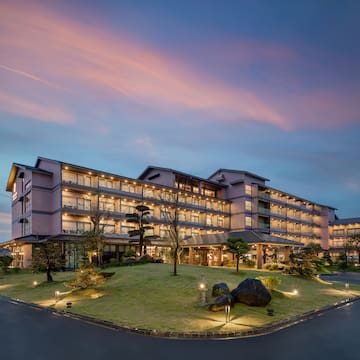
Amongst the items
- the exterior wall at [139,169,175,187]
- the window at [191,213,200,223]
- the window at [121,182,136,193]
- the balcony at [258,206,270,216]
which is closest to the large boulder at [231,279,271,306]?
the window at [121,182,136,193]

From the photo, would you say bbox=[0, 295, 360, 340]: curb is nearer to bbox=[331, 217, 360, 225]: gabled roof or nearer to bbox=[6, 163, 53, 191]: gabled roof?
bbox=[6, 163, 53, 191]: gabled roof

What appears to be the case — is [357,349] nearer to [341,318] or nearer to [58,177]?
[341,318]

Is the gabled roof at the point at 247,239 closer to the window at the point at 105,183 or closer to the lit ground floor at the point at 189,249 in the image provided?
the lit ground floor at the point at 189,249

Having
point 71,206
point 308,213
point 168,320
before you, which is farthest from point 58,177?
point 308,213

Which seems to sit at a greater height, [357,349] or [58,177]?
[58,177]

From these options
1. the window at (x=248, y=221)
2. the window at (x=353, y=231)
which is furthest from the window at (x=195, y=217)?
the window at (x=353, y=231)

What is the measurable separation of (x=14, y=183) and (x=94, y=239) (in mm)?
33387

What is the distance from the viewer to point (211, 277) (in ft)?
80.8

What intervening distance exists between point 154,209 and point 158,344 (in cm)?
4569

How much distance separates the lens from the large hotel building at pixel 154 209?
43000 millimetres

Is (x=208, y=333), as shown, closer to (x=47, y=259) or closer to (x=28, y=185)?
(x=47, y=259)

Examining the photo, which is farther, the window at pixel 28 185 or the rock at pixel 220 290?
the window at pixel 28 185

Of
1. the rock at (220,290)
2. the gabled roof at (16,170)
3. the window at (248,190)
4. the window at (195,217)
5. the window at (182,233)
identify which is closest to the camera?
the rock at (220,290)

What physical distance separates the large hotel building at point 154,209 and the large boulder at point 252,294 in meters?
19.0
